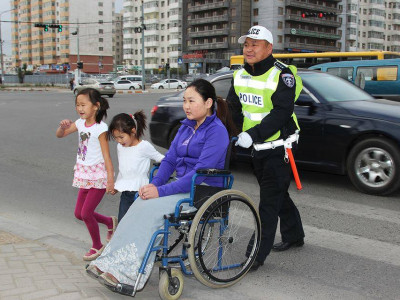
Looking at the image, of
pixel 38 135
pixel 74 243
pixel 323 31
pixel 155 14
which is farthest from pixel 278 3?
pixel 74 243

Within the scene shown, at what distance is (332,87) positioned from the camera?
22.7ft

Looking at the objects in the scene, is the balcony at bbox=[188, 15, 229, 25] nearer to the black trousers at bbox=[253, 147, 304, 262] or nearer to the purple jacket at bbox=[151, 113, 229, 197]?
the black trousers at bbox=[253, 147, 304, 262]

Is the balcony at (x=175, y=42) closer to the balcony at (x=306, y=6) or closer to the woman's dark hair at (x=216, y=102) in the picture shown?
the balcony at (x=306, y=6)

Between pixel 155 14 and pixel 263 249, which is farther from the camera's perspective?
pixel 155 14

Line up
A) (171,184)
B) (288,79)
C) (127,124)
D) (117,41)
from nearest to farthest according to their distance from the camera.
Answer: (171,184) → (288,79) → (127,124) → (117,41)

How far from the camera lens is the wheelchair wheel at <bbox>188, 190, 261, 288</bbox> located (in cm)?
313

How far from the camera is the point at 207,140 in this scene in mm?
3379

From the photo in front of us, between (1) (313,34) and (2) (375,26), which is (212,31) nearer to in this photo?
(1) (313,34)

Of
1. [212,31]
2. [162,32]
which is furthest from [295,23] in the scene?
[162,32]

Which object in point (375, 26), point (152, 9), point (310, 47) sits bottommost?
point (310, 47)

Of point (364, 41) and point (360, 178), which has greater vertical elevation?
point (364, 41)

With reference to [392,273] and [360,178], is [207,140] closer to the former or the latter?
[392,273]

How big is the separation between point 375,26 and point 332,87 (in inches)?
4713

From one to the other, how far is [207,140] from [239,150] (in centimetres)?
382
